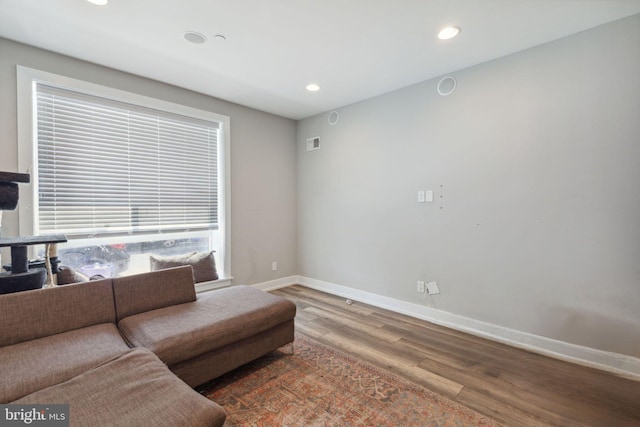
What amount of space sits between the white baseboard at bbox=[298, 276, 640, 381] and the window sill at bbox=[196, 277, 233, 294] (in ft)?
5.54

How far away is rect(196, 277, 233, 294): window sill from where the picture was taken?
3.44 m

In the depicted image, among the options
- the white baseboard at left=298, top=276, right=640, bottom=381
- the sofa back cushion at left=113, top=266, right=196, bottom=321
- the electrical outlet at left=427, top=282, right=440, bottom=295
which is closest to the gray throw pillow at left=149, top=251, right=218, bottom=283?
the sofa back cushion at left=113, top=266, right=196, bottom=321

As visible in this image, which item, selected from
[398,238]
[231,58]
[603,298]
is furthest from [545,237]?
[231,58]

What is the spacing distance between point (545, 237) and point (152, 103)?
404 centimetres

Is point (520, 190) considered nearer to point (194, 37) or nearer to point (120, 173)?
point (194, 37)

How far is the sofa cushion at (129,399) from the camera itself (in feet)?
3.45

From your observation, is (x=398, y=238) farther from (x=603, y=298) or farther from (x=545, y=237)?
(x=603, y=298)

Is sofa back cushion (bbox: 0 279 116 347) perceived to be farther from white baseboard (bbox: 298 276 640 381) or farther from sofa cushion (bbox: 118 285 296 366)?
white baseboard (bbox: 298 276 640 381)

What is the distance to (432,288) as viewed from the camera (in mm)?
3109

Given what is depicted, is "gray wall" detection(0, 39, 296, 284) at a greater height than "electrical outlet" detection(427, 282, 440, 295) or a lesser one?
greater

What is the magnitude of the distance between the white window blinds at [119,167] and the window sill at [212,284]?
693mm

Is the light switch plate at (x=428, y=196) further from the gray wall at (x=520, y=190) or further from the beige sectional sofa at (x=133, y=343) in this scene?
the beige sectional sofa at (x=133, y=343)

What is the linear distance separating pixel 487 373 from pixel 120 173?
3771 mm

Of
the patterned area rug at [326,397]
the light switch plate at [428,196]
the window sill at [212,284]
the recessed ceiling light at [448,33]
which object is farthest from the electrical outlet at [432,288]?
the window sill at [212,284]
